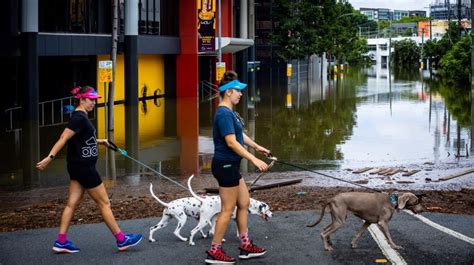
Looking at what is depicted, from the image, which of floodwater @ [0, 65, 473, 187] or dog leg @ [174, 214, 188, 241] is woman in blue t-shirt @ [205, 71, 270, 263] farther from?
floodwater @ [0, 65, 473, 187]

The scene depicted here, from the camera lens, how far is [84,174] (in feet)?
28.6

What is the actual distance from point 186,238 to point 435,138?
1783 cm

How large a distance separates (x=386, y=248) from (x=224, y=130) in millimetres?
2378

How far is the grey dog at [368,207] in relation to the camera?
8.66m

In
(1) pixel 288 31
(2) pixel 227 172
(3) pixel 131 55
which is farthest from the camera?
(1) pixel 288 31

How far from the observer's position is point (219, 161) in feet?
26.8

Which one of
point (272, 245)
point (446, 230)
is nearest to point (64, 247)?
point (272, 245)

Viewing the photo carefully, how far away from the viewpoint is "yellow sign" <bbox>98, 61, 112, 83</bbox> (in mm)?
26761

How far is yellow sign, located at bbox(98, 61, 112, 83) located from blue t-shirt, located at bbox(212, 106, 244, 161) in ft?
62.6

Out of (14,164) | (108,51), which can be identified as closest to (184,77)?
(108,51)

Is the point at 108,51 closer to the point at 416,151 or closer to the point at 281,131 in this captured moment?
the point at 281,131

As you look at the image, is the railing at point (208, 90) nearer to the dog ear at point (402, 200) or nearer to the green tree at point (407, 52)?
the dog ear at point (402, 200)

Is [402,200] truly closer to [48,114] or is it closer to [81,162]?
[81,162]

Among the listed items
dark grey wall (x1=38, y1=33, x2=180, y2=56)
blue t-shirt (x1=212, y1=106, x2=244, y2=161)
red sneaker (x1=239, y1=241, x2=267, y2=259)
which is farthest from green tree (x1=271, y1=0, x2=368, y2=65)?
blue t-shirt (x1=212, y1=106, x2=244, y2=161)
